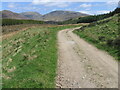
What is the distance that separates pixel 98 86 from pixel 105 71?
2.26 m

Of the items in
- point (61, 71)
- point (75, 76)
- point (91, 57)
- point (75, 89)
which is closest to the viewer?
point (75, 89)

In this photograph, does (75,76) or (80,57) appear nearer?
(75,76)

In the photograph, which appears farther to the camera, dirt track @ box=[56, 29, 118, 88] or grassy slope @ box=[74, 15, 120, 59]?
grassy slope @ box=[74, 15, 120, 59]

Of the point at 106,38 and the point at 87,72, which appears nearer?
the point at 87,72

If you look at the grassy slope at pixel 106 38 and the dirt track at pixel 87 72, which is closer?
the dirt track at pixel 87 72

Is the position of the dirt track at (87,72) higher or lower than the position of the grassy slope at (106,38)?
lower

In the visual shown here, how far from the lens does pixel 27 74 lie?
33.6 feet

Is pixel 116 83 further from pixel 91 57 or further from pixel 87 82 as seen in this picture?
pixel 91 57

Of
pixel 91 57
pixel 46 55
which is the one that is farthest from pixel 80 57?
pixel 46 55

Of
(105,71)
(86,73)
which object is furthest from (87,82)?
(105,71)

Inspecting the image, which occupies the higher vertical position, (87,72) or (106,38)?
(106,38)

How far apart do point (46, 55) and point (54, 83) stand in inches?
231

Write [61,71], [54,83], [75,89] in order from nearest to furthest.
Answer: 1. [75,89]
2. [54,83]
3. [61,71]

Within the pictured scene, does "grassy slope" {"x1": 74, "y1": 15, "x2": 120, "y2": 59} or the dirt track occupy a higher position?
"grassy slope" {"x1": 74, "y1": 15, "x2": 120, "y2": 59}
